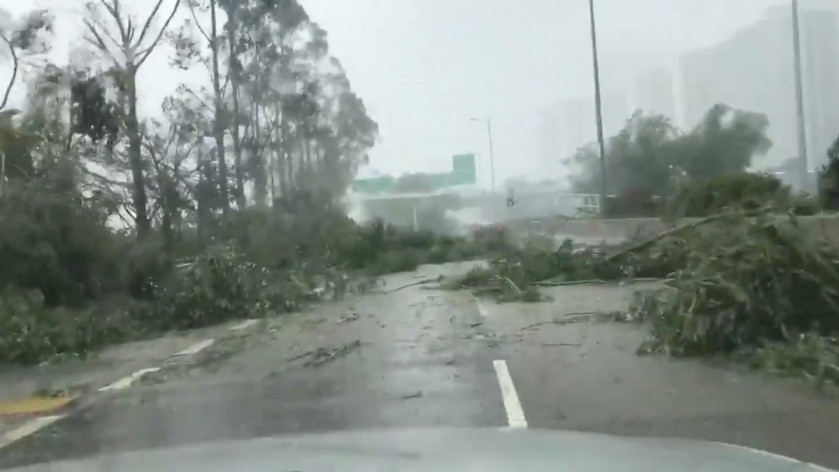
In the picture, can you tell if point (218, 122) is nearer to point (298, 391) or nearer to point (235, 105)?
point (235, 105)

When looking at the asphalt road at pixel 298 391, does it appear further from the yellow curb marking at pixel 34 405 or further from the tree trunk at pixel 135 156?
the tree trunk at pixel 135 156

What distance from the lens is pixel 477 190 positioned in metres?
31.3

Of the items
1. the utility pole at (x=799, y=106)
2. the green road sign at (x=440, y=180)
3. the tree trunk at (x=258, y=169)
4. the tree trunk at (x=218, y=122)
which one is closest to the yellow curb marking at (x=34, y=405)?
the tree trunk at (x=218, y=122)

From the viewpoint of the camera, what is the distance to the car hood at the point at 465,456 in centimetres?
422

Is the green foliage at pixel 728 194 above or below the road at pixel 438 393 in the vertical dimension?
above

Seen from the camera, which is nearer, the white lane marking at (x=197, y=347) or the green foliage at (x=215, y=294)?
the white lane marking at (x=197, y=347)

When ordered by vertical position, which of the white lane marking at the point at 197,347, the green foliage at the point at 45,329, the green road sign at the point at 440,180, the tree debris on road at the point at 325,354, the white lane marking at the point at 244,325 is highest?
the green road sign at the point at 440,180

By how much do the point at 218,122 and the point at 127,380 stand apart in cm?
1754

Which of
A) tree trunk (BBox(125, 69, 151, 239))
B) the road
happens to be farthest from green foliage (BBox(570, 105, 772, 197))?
the road

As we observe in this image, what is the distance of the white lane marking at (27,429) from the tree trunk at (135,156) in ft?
37.9

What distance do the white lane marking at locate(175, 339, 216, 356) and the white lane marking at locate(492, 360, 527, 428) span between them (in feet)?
15.2

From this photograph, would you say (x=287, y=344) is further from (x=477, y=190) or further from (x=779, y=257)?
(x=477, y=190)

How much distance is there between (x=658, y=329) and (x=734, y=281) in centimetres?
109

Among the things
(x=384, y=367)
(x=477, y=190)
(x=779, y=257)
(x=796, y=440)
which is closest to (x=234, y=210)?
(x=477, y=190)
